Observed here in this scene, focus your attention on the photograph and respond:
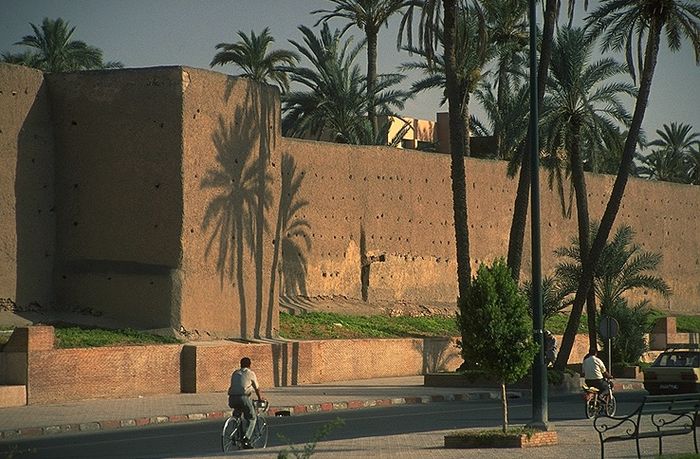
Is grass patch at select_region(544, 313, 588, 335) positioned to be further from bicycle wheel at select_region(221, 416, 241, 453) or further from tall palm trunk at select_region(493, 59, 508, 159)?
bicycle wheel at select_region(221, 416, 241, 453)

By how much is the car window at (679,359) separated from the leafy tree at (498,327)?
40.2ft

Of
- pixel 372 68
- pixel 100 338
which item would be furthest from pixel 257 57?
pixel 100 338

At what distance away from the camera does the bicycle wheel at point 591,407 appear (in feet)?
85.3

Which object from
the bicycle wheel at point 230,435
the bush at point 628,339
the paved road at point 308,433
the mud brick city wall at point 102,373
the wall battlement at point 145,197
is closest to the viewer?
the paved road at point 308,433

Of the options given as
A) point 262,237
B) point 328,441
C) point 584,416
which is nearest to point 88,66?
point 262,237

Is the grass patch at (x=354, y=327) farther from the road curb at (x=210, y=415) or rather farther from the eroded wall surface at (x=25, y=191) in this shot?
the eroded wall surface at (x=25, y=191)

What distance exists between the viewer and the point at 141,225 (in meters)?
33.8

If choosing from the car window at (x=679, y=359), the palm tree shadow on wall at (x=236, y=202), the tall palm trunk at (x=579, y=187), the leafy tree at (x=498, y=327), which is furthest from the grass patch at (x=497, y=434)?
the tall palm trunk at (x=579, y=187)

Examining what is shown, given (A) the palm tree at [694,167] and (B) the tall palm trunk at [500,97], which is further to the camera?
(A) the palm tree at [694,167]

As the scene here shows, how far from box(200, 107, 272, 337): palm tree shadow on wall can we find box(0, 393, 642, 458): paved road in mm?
7320

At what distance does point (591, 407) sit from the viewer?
85.9 feet

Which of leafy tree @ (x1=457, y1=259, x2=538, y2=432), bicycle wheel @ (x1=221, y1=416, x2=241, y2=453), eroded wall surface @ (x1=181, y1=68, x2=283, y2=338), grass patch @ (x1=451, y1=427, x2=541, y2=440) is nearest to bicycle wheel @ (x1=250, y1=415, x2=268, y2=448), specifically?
bicycle wheel @ (x1=221, y1=416, x2=241, y2=453)

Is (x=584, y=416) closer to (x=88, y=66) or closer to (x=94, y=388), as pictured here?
(x=94, y=388)

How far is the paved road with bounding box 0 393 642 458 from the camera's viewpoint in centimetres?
1912
